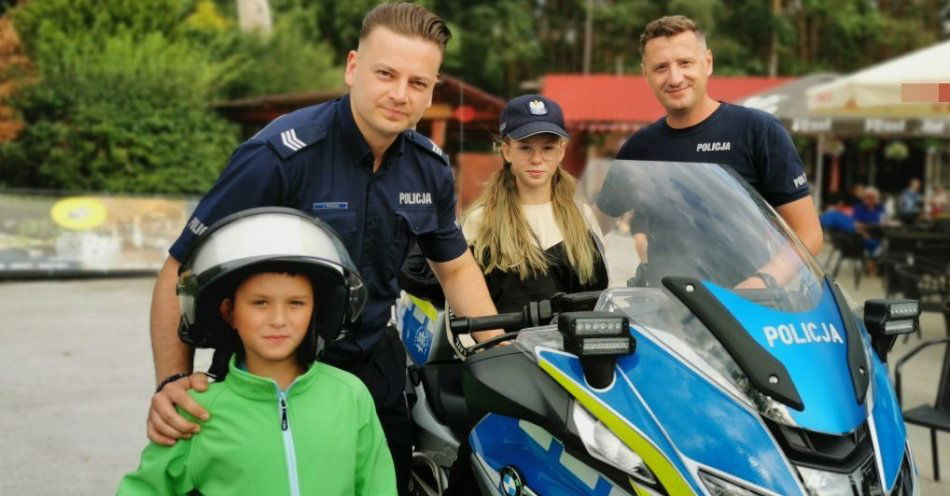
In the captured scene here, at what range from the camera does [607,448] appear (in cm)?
205

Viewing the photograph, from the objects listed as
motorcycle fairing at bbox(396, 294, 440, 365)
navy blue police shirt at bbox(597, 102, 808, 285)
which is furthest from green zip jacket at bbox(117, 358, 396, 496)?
navy blue police shirt at bbox(597, 102, 808, 285)

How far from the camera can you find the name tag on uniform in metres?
2.69

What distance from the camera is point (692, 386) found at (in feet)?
6.62

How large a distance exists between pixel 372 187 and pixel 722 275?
3.40 feet

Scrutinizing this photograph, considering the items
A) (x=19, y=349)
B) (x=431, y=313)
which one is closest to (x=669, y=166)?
(x=431, y=313)

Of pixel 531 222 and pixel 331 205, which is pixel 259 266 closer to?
pixel 331 205

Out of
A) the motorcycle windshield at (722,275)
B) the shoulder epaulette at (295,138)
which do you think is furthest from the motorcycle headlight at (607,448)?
the shoulder epaulette at (295,138)

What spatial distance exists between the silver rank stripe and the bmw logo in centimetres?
101

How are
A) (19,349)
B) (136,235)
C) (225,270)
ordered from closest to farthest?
(225,270) < (19,349) < (136,235)

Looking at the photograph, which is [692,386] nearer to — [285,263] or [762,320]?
[762,320]

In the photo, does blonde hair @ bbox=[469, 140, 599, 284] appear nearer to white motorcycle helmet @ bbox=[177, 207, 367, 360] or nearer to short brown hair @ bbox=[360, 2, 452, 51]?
short brown hair @ bbox=[360, 2, 452, 51]

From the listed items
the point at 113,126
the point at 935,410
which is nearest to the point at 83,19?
the point at 113,126

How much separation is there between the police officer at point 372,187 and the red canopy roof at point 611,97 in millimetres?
21459

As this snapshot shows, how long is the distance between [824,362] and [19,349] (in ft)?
24.0
